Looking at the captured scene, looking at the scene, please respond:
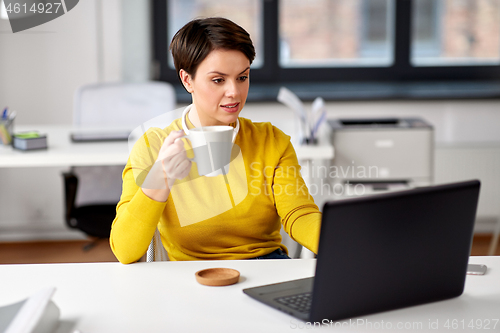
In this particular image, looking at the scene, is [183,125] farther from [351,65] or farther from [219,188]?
[351,65]

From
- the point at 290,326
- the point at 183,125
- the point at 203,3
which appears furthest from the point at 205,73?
the point at 203,3

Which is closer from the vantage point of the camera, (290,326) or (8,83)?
(290,326)

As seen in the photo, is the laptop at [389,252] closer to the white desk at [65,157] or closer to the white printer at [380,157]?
the white desk at [65,157]

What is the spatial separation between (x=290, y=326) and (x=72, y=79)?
2.70m

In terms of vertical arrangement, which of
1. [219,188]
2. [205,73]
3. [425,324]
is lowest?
[425,324]

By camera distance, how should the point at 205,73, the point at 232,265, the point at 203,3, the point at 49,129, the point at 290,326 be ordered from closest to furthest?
the point at 290,326 → the point at 232,265 → the point at 205,73 → the point at 49,129 → the point at 203,3

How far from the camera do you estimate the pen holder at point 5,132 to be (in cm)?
233

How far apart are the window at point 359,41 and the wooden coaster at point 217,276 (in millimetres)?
2476

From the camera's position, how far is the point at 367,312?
0.85 meters

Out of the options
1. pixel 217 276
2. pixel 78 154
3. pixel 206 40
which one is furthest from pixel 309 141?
pixel 217 276

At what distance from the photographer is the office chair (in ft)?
8.67

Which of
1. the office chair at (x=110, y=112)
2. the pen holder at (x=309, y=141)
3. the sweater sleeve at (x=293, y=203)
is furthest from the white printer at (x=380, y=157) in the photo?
the sweater sleeve at (x=293, y=203)

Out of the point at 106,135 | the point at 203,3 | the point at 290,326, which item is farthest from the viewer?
the point at 203,3

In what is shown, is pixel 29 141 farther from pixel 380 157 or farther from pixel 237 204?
pixel 380 157
